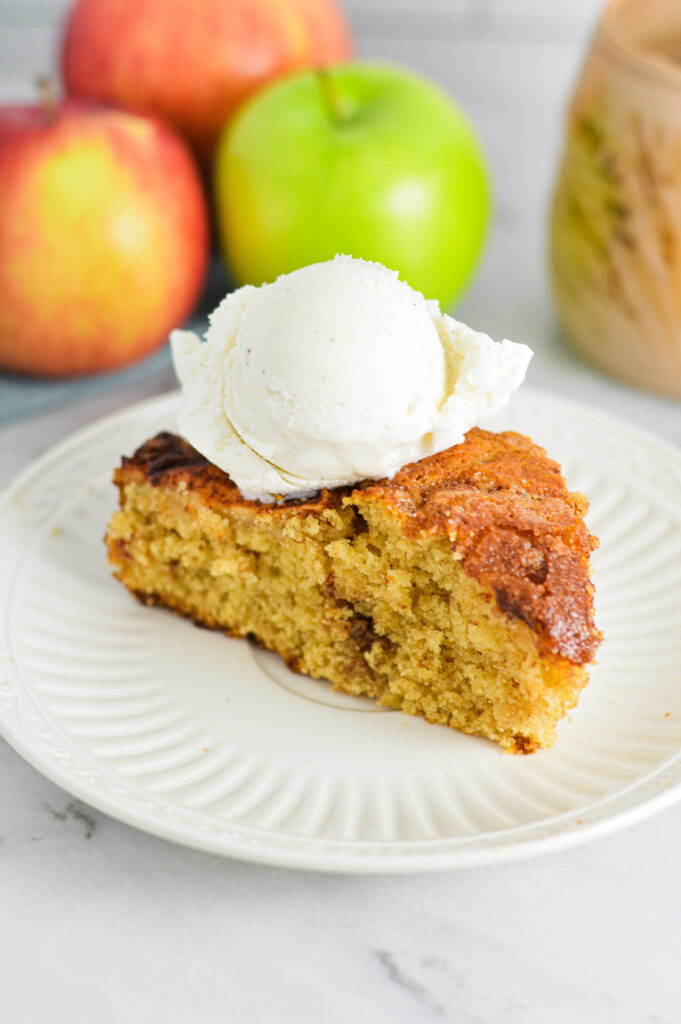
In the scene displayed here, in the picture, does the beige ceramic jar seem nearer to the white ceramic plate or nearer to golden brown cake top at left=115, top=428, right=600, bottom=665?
the white ceramic plate

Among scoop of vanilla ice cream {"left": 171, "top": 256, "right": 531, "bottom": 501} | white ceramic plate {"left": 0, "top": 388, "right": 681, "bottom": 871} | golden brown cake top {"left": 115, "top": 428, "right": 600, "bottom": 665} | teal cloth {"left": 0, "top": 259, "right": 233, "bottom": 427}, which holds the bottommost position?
teal cloth {"left": 0, "top": 259, "right": 233, "bottom": 427}

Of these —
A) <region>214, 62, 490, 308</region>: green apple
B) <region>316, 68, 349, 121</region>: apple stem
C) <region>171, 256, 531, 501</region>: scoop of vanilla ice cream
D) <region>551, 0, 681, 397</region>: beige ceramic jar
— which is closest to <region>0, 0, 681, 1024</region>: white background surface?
<region>171, 256, 531, 501</region>: scoop of vanilla ice cream

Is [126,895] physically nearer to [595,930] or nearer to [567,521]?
[595,930]

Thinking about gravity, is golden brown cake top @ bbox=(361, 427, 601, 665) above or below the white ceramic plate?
above

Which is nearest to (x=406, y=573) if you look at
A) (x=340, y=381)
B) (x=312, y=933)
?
(x=340, y=381)

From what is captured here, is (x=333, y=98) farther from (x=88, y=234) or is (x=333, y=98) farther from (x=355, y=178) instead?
(x=88, y=234)

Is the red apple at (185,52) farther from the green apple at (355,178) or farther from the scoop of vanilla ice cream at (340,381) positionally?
the scoop of vanilla ice cream at (340,381)

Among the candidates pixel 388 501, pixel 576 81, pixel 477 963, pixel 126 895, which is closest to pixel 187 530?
pixel 388 501

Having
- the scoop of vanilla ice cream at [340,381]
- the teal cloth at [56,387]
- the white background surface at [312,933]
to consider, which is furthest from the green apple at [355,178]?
the white background surface at [312,933]
